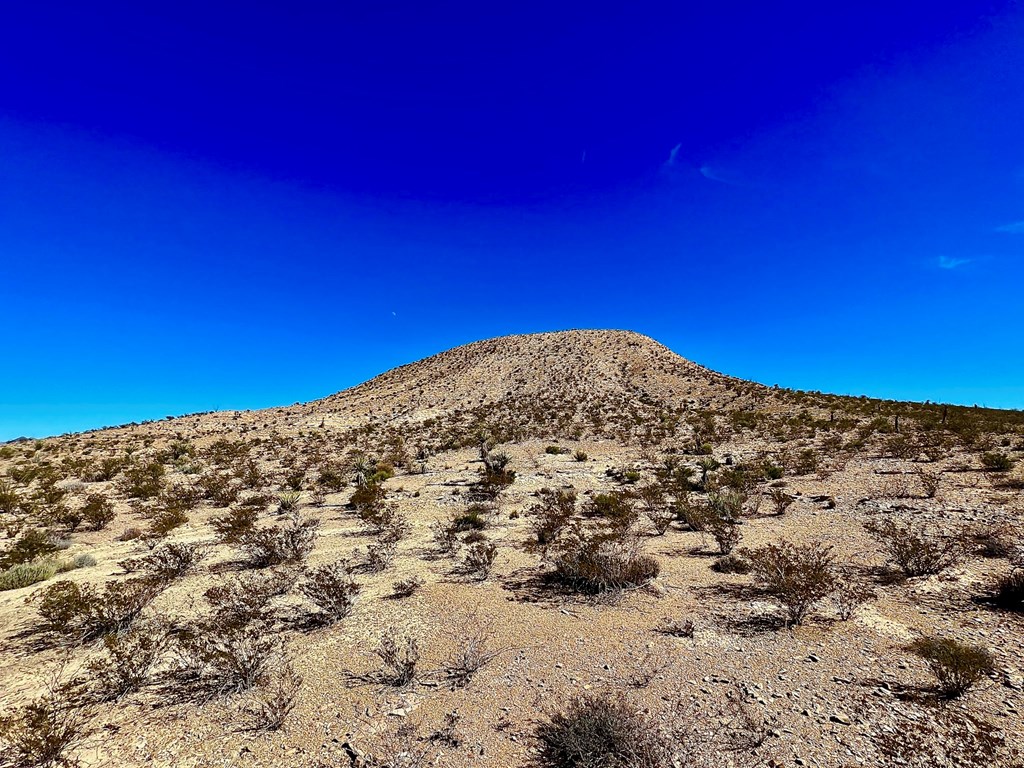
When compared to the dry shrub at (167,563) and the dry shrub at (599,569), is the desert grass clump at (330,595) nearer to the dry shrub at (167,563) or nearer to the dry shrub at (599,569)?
the dry shrub at (167,563)

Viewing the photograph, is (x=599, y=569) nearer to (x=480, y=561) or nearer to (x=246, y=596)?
(x=480, y=561)

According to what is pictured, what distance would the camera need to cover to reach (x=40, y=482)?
21344 mm

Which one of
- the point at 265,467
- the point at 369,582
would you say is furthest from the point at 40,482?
the point at 369,582

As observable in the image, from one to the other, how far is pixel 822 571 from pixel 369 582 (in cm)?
857

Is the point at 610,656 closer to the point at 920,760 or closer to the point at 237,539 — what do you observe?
the point at 920,760

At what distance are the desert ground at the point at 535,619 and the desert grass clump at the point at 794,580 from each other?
55 mm

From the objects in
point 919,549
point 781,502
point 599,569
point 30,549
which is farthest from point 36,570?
point 781,502

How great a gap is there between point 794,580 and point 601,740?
4.72 meters

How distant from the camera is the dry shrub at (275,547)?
10516mm

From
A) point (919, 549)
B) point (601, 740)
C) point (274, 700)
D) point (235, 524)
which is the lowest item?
point (274, 700)

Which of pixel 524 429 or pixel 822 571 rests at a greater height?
pixel 524 429

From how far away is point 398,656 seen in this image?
6.39 meters

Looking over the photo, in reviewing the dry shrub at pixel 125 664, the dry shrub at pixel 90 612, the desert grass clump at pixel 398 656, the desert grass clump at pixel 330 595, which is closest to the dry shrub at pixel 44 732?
the dry shrub at pixel 125 664

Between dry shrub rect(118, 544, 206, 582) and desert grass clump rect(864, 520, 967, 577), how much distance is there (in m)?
14.5
